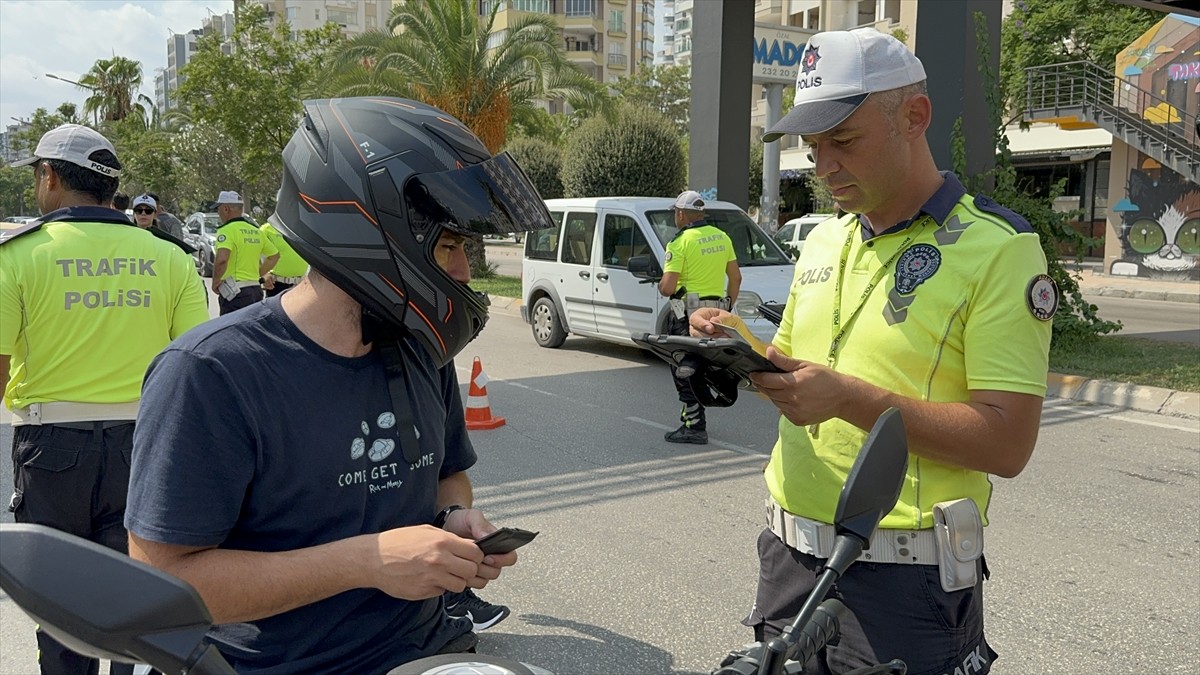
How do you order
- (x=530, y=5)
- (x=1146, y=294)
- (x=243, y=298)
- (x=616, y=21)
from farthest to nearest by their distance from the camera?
(x=616, y=21) < (x=530, y=5) < (x=1146, y=294) < (x=243, y=298)

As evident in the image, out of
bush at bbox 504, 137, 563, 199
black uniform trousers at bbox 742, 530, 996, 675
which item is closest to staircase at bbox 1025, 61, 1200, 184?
bush at bbox 504, 137, 563, 199

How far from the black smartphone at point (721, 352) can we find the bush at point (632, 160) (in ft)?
75.2

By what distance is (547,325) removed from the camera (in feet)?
41.7

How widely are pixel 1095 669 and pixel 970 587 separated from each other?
90.7 inches

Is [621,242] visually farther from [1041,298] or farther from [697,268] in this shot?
[1041,298]

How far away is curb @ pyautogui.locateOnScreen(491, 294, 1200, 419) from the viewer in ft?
28.0

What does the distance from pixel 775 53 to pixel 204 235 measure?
1694 centimetres

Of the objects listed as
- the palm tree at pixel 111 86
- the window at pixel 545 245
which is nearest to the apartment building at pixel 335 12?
the palm tree at pixel 111 86

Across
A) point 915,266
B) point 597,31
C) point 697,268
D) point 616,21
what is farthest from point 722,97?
point 616,21

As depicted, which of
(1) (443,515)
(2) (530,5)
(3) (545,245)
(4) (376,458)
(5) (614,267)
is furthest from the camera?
(2) (530,5)

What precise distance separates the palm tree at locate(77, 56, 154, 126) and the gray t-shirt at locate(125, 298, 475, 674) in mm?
74824

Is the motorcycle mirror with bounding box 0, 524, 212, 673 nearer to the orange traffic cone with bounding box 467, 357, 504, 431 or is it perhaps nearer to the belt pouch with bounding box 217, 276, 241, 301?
the orange traffic cone with bounding box 467, 357, 504, 431

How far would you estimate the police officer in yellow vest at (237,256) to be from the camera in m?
10.4

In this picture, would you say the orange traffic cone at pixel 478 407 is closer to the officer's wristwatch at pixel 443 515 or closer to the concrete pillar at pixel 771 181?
the officer's wristwatch at pixel 443 515
